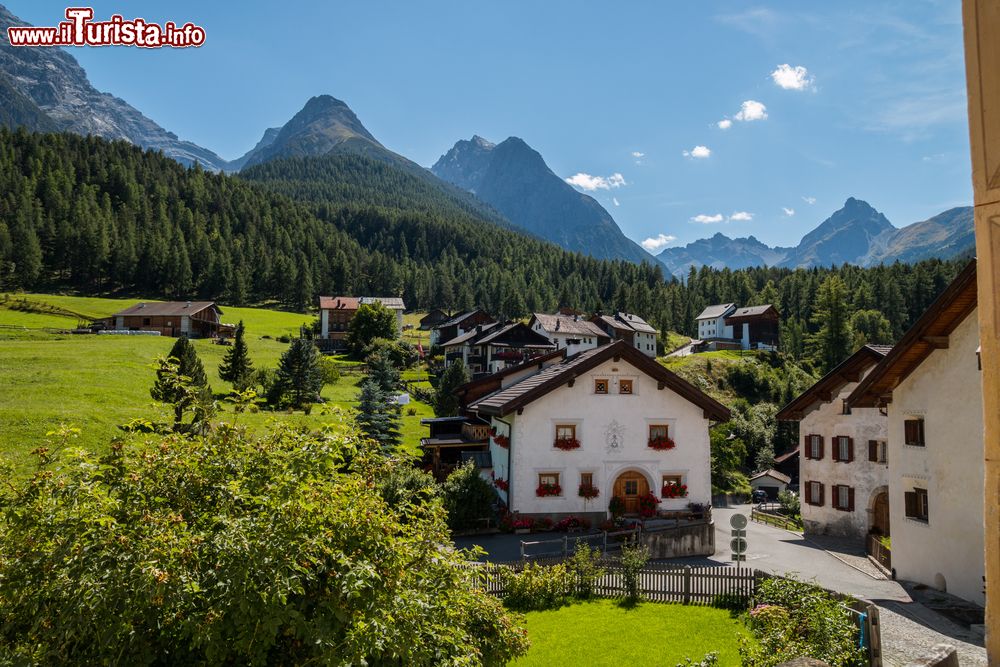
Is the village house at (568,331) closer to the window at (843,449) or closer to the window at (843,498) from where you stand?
the window at (843,449)

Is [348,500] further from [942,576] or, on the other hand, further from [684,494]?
[684,494]

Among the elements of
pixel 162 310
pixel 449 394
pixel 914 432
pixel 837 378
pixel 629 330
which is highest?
pixel 629 330

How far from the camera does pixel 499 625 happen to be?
890 cm

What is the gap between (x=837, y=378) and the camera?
33781 mm

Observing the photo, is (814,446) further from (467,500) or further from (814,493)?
(467,500)

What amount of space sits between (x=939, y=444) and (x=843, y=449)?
13221 mm

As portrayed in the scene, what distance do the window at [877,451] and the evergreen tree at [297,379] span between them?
154 ft

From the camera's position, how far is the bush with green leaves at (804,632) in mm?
12258

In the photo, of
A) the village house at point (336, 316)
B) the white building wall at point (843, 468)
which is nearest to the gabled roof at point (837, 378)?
the white building wall at point (843, 468)

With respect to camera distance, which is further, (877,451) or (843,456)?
(843,456)

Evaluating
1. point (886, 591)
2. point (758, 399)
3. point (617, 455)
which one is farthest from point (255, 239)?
point (886, 591)

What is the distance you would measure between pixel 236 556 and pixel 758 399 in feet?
345

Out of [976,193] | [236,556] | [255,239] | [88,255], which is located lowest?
[236,556]

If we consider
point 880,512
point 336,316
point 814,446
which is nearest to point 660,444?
point 814,446
